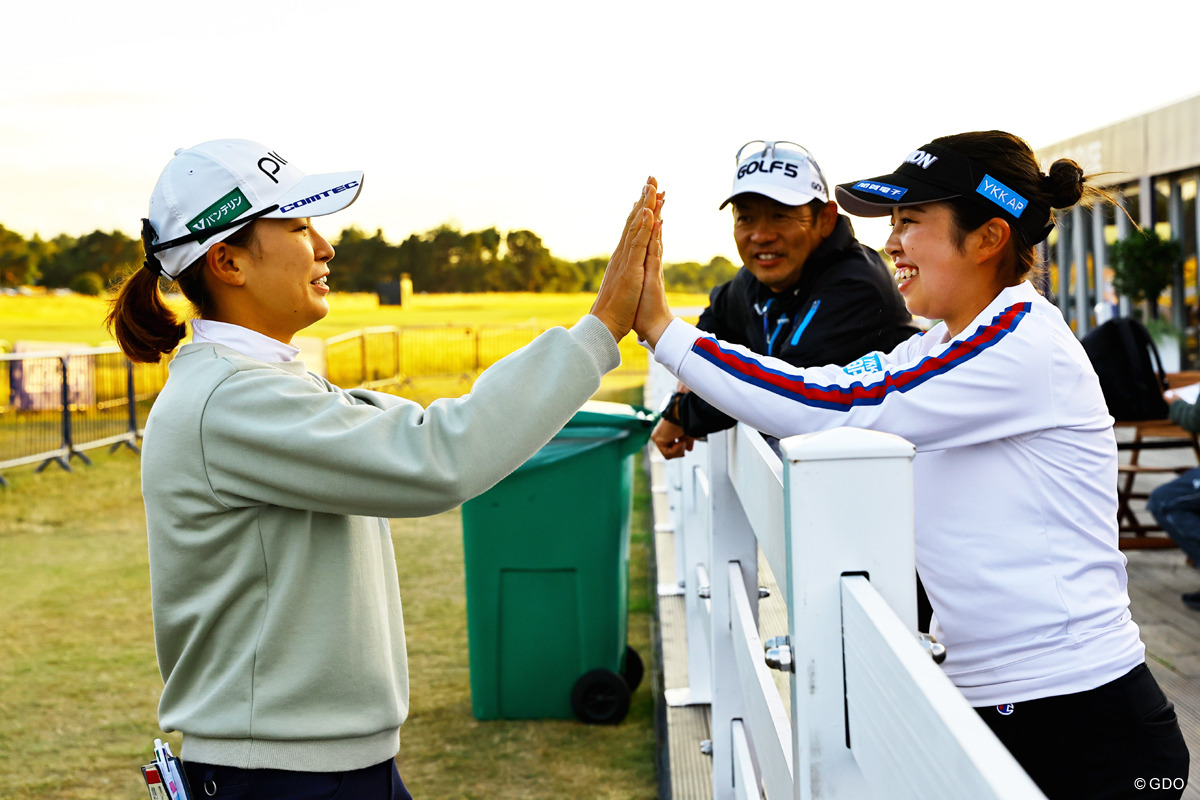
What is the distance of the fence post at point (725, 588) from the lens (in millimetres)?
3090

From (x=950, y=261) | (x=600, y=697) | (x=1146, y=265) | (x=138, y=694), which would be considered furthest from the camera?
(x=1146, y=265)

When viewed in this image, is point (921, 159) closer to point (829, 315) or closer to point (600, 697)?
point (829, 315)

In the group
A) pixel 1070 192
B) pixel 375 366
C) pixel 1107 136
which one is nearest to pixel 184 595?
pixel 1070 192

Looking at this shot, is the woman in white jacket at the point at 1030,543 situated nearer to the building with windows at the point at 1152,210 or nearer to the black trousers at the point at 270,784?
the black trousers at the point at 270,784

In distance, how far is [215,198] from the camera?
72.0 inches

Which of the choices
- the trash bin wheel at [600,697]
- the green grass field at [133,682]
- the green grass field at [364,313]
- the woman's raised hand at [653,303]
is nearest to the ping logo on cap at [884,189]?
the woman's raised hand at [653,303]

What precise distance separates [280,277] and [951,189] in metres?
1.22

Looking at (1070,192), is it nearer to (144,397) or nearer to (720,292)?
(720,292)

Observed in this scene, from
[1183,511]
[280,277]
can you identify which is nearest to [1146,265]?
[1183,511]

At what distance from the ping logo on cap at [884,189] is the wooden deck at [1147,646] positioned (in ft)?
7.47

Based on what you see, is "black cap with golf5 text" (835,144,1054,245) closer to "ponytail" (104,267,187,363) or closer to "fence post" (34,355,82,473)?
"ponytail" (104,267,187,363)

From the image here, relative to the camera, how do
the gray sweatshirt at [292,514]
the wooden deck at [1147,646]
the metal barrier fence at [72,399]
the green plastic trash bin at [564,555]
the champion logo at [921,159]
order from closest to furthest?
the gray sweatshirt at [292,514] → the champion logo at [921,159] → the wooden deck at [1147,646] → the green plastic trash bin at [564,555] → the metal barrier fence at [72,399]

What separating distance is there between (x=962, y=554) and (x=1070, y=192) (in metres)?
0.75

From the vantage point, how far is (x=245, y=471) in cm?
166
